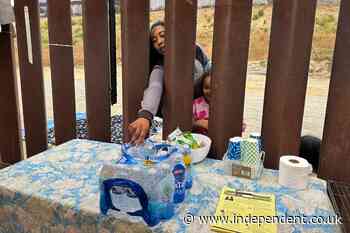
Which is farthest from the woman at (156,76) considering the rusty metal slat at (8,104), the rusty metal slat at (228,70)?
the rusty metal slat at (8,104)

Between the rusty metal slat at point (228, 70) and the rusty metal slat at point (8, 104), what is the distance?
1342 mm

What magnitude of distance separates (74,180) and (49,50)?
96 centimetres

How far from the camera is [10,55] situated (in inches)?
77.0

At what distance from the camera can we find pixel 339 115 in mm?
1342

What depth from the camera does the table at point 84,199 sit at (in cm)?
95

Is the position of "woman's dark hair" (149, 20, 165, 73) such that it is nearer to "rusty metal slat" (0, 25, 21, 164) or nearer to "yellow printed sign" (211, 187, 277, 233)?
"yellow printed sign" (211, 187, 277, 233)

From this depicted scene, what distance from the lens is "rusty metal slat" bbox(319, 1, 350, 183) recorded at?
1.27m

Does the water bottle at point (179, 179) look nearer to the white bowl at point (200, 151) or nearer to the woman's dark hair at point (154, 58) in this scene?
the white bowl at point (200, 151)

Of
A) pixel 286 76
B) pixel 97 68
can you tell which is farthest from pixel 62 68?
pixel 286 76

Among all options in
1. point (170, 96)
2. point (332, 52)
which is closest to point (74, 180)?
point (170, 96)

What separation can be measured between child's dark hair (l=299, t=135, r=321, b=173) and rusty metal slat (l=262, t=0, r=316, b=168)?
0.64ft

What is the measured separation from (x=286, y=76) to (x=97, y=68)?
101 centimetres

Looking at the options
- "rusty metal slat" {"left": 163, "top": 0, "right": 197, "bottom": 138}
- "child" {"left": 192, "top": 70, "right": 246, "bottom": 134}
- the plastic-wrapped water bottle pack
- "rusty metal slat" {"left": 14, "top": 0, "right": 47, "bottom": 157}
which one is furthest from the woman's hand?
"rusty metal slat" {"left": 14, "top": 0, "right": 47, "bottom": 157}

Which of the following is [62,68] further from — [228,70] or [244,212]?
[244,212]
